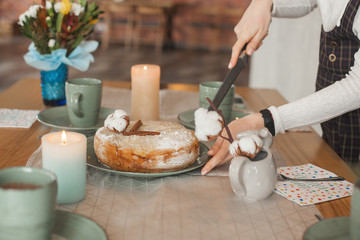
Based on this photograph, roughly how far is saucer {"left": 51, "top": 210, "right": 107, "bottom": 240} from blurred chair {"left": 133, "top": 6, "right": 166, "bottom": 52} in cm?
685

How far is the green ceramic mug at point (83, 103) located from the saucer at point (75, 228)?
0.51 meters

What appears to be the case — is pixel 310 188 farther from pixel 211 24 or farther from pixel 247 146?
pixel 211 24

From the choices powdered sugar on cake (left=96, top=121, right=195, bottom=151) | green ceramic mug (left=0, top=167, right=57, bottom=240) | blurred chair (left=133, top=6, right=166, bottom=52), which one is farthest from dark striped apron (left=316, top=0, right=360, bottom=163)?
blurred chair (left=133, top=6, right=166, bottom=52)

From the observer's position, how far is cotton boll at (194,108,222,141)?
0.82 meters

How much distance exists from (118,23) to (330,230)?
744cm

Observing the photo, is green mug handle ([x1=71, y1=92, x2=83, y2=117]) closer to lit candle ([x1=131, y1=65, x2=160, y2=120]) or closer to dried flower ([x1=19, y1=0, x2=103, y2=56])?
lit candle ([x1=131, y1=65, x2=160, y2=120])

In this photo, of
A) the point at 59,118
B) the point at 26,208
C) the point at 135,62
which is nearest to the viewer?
the point at 26,208

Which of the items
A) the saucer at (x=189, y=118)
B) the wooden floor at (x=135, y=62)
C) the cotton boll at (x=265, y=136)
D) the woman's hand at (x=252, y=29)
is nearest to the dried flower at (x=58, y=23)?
the saucer at (x=189, y=118)

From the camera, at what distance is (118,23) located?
25.5 ft

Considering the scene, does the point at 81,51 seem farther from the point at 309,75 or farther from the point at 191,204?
the point at 309,75

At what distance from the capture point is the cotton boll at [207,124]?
0.82 m

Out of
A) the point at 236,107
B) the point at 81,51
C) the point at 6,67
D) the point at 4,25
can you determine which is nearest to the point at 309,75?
the point at 236,107

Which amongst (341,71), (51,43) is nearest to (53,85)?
(51,43)

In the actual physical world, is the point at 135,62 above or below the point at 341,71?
below
